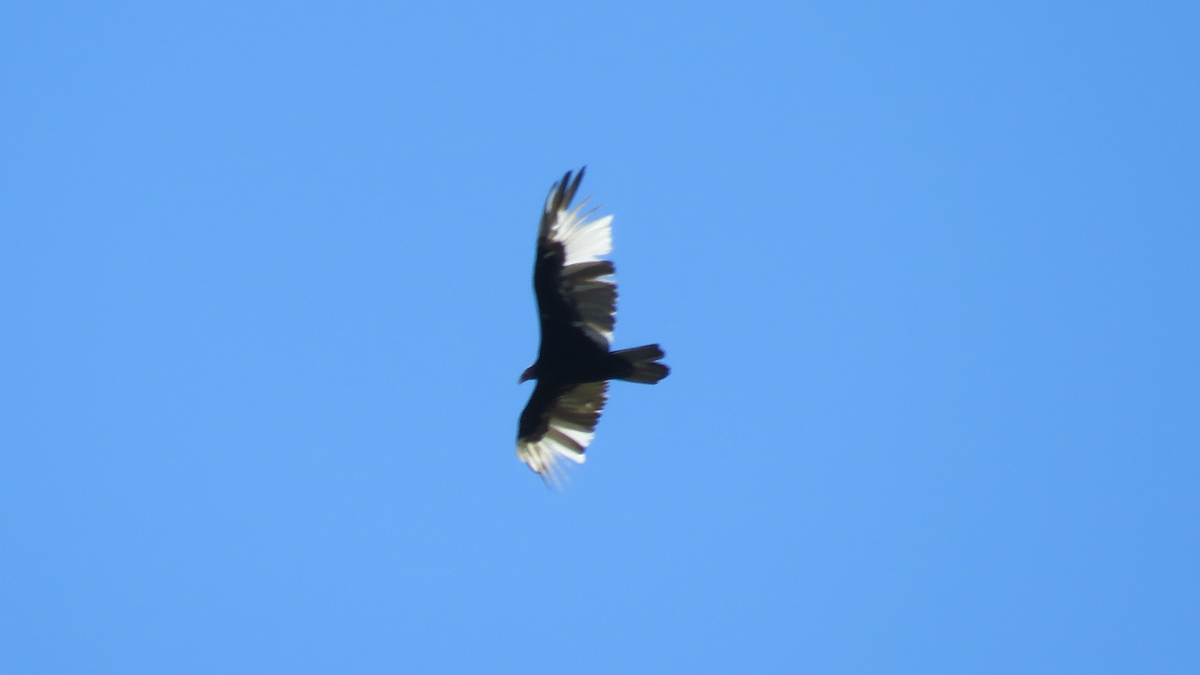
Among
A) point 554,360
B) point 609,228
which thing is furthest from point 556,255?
point 554,360

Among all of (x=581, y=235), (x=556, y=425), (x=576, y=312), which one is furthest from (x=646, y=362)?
(x=556, y=425)

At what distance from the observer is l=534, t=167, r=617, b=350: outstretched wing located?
1062 cm

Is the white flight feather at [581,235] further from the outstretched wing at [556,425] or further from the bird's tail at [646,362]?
the outstretched wing at [556,425]

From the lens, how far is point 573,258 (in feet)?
35.1

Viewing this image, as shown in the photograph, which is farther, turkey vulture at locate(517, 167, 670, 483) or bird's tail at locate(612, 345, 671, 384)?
bird's tail at locate(612, 345, 671, 384)

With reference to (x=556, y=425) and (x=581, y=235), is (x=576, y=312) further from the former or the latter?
(x=556, y=425)

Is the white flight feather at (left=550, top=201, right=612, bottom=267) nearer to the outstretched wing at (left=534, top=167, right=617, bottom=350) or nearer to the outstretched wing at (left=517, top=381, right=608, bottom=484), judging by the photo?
the outstretched wing at (left=534, top=167, right=617, bottom=350)

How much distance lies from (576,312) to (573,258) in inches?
22.1

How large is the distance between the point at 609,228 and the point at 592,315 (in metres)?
0.87

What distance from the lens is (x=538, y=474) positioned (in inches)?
481

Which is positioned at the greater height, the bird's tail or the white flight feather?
the white flight feather

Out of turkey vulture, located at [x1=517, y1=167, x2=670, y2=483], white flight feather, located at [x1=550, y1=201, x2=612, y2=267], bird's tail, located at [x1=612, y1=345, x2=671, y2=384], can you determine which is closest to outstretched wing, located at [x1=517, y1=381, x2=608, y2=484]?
turkey vulture, located at [x1=517, y1=167, x2=670, y2=483]

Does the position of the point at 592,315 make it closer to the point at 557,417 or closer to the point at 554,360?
the point at 554,360

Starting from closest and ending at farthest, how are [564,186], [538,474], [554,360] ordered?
[564,186] < [554,360] < [538,474]
